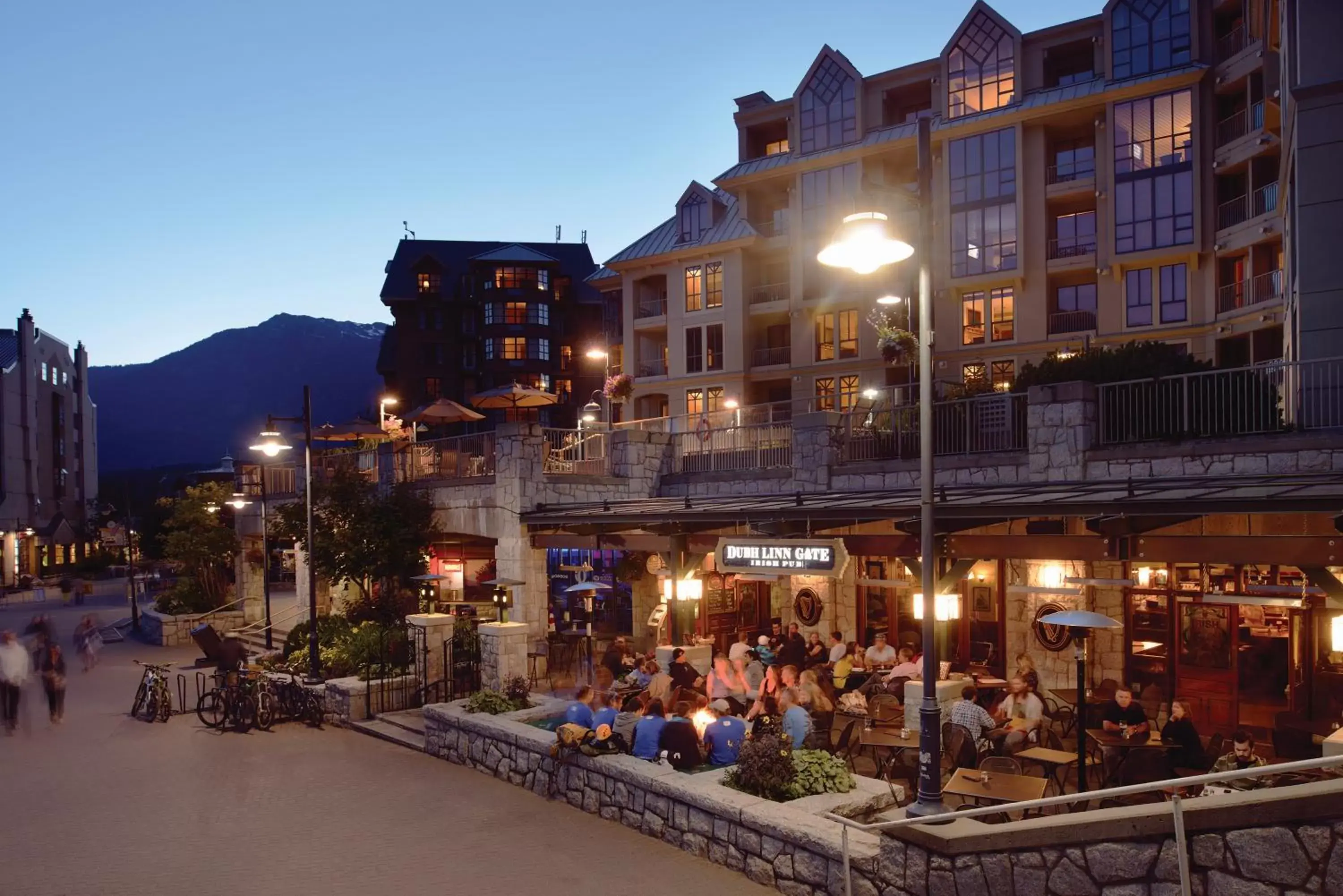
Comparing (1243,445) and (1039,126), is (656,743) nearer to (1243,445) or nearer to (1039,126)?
(1243,445)

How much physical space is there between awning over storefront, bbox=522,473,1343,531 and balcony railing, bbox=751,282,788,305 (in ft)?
84.4

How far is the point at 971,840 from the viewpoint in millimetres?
7211

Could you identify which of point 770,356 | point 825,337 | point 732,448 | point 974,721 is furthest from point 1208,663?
point 770,356

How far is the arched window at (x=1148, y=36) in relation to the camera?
33469mm

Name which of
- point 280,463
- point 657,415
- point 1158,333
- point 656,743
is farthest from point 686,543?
point 657,415

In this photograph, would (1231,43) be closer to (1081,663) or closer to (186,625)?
(1081,663)

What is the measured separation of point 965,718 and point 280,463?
2699 cm

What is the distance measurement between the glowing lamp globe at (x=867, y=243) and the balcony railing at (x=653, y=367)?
38.6 metres

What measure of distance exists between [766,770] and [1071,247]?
31975 mm

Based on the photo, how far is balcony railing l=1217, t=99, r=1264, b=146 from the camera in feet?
105

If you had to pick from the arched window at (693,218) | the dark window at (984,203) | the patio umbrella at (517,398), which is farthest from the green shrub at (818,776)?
the arched window at (693,218)

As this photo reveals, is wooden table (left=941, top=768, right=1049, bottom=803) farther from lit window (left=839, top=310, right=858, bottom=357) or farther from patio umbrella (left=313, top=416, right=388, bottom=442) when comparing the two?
lit window (left=839, top=310, right=858, bottom=357)

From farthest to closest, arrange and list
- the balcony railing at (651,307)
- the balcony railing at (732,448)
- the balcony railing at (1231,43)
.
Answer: the balcony railing at (651,307)
the balcony railing at (1231,43)
the balcony railing at (732,448)

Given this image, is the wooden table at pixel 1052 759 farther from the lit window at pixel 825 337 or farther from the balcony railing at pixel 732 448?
the lit window at pixel 825 337
